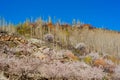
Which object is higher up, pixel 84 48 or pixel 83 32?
pixel 83 32

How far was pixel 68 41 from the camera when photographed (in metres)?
32.0

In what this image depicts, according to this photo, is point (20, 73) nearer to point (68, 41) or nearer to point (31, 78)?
point (31, 78)

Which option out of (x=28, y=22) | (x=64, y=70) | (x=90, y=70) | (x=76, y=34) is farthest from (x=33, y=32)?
(x=64, y=70)

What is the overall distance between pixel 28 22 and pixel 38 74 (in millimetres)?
21761

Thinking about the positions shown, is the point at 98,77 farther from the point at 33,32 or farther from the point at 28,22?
the point at 28,22

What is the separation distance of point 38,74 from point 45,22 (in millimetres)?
23612

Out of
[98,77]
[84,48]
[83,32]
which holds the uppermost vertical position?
[83,32]

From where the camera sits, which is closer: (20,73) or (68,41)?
(20,73)

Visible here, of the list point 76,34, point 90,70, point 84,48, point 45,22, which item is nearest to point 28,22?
point 45,22

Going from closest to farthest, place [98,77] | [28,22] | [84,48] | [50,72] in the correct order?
[50,72] < [98,77] < [84,48] < [28,22]

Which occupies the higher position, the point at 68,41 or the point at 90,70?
the point at 68,41

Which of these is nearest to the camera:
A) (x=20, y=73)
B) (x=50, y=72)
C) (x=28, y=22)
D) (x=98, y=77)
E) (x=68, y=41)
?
(x=20, y=73)

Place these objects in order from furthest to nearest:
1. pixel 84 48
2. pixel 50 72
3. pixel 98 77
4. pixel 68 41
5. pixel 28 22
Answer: pixel 28 22
pixel 68 41
pixel 84 48
pixel 98 77
pixel 50 72

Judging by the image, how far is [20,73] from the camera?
1266cm
